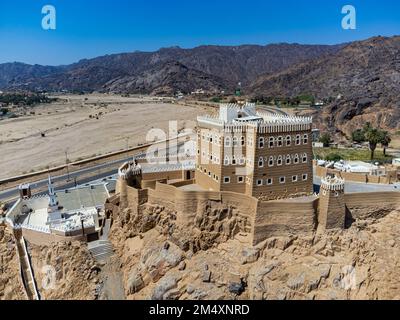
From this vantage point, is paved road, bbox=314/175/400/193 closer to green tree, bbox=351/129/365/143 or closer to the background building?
the background building

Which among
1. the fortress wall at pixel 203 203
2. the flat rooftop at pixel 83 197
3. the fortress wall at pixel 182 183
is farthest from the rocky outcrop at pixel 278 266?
the flat rooftop at pixel 83 197

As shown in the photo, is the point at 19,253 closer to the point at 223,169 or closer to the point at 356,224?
the point at 223,169

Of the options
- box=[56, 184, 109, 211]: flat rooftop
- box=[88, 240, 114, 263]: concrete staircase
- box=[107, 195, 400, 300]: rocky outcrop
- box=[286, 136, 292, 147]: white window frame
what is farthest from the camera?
box=[56, 184, 109, 211]: flat rooftop

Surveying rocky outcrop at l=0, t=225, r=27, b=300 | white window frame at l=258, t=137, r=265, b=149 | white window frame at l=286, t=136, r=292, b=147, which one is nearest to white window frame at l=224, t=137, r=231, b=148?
white window frame at l=258, t=137, r=265, b=149

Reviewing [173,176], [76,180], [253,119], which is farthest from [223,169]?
[76,180]

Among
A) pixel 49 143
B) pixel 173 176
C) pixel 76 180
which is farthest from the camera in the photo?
pixel 49 143

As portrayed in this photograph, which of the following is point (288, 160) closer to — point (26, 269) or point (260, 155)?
point (260, 155)
